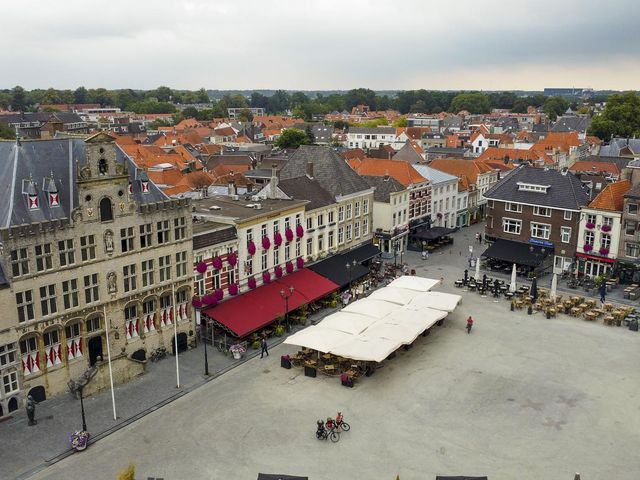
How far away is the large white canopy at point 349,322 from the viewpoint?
128 ft

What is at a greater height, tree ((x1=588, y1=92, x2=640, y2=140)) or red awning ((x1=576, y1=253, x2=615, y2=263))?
tree ((x1=588, y1=92, x2=640, y2=140))

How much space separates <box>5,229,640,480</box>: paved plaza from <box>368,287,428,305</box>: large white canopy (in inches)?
151

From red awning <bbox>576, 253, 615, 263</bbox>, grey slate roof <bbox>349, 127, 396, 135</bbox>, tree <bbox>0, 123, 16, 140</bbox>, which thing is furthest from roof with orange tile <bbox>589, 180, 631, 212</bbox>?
grey slate roof <bbox>349, 127, 396, 135</bbox>

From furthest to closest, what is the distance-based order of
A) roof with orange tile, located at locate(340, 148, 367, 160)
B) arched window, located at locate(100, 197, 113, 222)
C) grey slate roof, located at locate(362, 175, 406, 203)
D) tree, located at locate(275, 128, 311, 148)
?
tree, located at locate(275, 128, 311, 148)
roof with orange tile, located at locate(340, 148, 367, 160)
grey slate roof, located at locate(362, 175, 406, 203)
arched window, located at locate(100, 197, 113, 222)

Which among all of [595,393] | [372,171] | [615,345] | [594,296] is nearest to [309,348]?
[595,393]

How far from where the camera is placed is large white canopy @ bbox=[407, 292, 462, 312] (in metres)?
43.9

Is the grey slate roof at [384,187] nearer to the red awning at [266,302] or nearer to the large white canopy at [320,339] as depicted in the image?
the red awning at [266,302]

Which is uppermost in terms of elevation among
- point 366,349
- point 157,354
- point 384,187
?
point 384,187

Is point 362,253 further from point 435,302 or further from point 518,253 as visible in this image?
point 518,253

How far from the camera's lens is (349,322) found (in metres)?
40.1

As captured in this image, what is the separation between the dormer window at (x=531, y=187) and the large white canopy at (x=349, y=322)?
3092 cm

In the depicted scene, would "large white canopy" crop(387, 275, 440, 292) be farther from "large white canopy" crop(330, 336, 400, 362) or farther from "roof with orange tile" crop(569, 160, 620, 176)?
"roof with orange tile" crop(569, 160, 620, 176)

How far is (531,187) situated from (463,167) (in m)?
22.9

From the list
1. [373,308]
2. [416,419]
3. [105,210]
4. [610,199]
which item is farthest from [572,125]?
[105,210]
